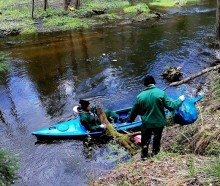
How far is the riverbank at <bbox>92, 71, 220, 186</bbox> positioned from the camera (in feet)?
16.4

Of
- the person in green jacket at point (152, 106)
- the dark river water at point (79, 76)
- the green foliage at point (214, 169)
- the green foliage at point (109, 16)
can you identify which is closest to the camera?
the green foliage at point (214, 169)

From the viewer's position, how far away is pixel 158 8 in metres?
30.8

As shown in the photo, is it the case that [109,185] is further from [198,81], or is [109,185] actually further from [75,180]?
[198,81]

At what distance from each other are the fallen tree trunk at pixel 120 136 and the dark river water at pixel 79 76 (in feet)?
1.18

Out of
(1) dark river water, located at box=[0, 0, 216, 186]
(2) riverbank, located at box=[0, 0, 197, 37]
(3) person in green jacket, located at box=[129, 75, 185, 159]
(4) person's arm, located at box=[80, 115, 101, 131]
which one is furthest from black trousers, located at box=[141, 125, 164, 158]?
(2) riverbank, located at box=[0, 0, 197, 37]

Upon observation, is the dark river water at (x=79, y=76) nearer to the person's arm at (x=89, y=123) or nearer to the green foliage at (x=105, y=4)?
the person's arm at (x=89, y=123)

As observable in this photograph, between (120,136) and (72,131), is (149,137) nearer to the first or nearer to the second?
(120,136)

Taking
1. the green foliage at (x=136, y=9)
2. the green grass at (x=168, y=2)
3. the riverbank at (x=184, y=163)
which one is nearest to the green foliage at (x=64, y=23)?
the green foliage at (x=136, y=9)

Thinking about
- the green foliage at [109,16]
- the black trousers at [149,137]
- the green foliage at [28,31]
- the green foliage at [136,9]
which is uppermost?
the black trousers at [149,137]

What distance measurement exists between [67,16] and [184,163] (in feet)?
77.4

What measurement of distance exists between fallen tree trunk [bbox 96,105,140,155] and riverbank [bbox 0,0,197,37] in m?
16.2

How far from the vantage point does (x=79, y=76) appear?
15.5 m

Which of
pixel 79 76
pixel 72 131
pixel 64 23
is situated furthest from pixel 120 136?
pixel 64 23

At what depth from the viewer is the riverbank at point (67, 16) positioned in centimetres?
2470
